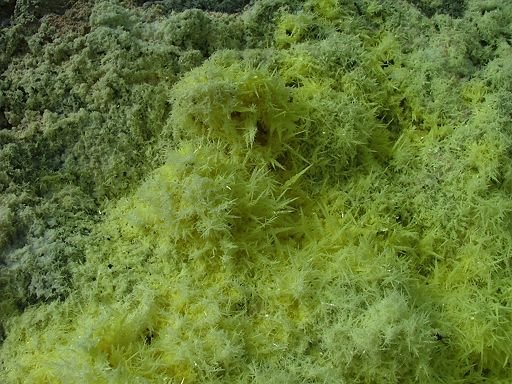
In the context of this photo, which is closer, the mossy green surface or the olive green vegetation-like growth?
the mossy green surface

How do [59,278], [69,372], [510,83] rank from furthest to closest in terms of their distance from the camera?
[510,83] < [59,278] < [69,372]

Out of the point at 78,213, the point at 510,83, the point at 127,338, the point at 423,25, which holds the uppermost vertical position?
the point at 423,25

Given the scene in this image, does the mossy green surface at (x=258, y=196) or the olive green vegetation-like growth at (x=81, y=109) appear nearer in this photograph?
the mossy green surface at (x=258, y=196)

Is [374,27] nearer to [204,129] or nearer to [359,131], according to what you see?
[359,131]

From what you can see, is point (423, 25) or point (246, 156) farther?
point (423, 25)

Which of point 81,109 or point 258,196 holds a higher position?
point 81,109

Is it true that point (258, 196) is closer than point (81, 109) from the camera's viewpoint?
Yes

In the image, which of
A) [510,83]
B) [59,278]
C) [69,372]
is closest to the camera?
[69,372]

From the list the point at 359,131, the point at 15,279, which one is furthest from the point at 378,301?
the point at 15,279
